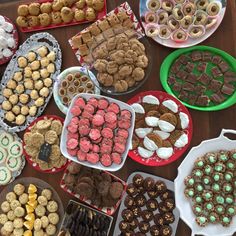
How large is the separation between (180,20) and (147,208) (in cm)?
90

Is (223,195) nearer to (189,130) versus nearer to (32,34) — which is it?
(189,130)

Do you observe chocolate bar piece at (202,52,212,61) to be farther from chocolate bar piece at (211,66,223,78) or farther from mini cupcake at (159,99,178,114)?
mini cupcake at (159,99,178,114)

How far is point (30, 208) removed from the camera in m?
1.93

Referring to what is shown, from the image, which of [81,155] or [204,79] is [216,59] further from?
[81,155]

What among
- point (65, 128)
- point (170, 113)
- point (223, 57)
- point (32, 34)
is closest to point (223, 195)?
point (170, 113)

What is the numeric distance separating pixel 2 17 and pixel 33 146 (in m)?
0.67

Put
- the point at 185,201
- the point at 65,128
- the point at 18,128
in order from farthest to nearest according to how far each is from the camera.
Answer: the point at 18,128 → the point at 185,201 → the point at 65,128

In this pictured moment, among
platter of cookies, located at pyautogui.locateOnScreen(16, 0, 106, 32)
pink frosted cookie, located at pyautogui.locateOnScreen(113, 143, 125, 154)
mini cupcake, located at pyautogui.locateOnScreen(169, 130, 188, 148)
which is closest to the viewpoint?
pink frosted cookie, located at pyautogui.locateOnScreen(113, 143, 125, 154)

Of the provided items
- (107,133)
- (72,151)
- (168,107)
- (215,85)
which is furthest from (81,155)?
(215,85)

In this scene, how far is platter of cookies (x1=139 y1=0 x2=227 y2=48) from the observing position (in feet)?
5.85

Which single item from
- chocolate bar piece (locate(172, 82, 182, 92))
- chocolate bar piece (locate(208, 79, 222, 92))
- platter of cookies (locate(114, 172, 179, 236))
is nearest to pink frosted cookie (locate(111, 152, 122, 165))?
platter of cookies (locate(114, 172, 179, 236))

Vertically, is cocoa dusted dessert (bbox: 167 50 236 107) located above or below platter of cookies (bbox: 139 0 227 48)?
below

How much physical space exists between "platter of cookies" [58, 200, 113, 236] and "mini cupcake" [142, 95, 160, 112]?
1.79 ft

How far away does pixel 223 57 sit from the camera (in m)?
1.81
